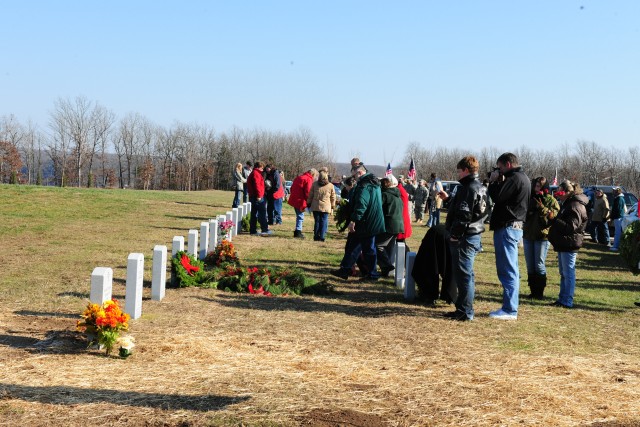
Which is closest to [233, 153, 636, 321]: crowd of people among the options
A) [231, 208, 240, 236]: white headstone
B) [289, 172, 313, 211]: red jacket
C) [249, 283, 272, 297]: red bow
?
[249, 283, 272, 297]: red bow

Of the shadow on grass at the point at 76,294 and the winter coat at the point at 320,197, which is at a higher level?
the winter coat at the point at 320,197

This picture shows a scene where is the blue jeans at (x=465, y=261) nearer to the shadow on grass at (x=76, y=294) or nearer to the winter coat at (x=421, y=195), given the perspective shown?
the shadow on grass at (x=76, y=294)

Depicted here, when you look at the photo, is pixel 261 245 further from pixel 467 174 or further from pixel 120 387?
pixel 120 387

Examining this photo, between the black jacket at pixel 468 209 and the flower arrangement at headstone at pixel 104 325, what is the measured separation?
13.8 feet

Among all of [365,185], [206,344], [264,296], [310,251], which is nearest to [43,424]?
[206,344]

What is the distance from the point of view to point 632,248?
12266 mm

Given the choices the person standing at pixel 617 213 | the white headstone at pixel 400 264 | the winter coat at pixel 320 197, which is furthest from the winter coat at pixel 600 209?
the white headstone at pixel 400 264

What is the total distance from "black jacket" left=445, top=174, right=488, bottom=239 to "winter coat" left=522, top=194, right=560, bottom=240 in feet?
8.30

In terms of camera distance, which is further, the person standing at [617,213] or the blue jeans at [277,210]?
the blue jeans at [277,210]

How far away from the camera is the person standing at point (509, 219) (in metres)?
9.24

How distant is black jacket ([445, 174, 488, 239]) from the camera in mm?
8922

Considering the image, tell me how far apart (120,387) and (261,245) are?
1145 centimetres

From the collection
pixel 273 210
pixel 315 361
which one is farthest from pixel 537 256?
pixel 273 210

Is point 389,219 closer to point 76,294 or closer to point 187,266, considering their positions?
point 187,266
